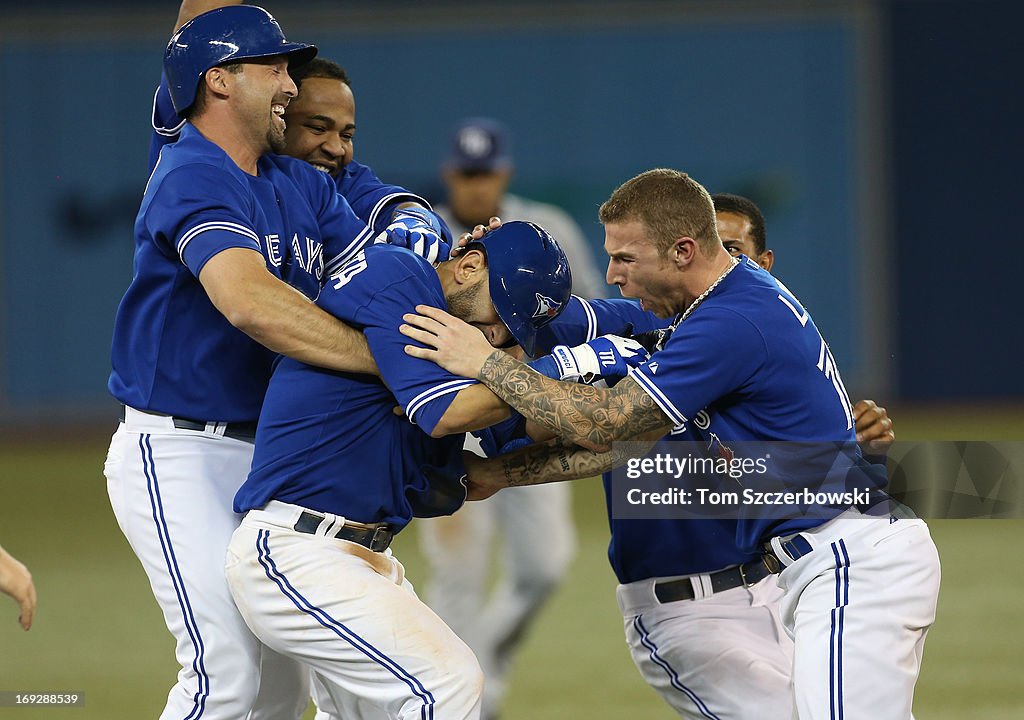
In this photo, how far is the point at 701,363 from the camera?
12.5 feet

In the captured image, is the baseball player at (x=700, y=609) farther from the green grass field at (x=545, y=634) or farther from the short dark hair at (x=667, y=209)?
the green grass field at (x=545, y=634)

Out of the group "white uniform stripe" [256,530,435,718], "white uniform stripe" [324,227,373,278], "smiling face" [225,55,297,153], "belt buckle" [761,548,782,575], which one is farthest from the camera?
"white uniform stripe" [324,227,373,278]

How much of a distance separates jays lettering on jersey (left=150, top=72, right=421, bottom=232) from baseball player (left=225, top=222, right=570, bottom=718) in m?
0.83

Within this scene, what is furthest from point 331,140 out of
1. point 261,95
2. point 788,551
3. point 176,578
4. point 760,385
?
point 788,551

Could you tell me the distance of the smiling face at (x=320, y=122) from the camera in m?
4.85

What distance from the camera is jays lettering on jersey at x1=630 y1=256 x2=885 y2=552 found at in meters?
3.84

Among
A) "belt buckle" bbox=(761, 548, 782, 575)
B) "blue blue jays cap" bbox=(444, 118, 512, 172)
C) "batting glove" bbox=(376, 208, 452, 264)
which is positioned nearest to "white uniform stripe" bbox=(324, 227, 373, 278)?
"batting glove" bbox=(376, 208, 452, 264)

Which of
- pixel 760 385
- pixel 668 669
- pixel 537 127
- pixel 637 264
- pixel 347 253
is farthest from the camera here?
pixel 537 127

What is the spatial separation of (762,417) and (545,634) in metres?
4.22

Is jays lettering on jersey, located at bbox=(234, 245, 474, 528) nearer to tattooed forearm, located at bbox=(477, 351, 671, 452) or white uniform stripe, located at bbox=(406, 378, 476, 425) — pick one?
white uniform stripe, located at bbox=(406, 378, 476, 425)

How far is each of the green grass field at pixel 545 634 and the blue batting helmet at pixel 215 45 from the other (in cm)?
A: 326

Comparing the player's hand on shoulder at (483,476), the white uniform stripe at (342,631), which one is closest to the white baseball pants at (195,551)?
the white uniform stripe at (342,631)

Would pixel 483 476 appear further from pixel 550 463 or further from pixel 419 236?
pixel 419 236

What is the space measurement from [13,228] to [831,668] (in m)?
16.3
